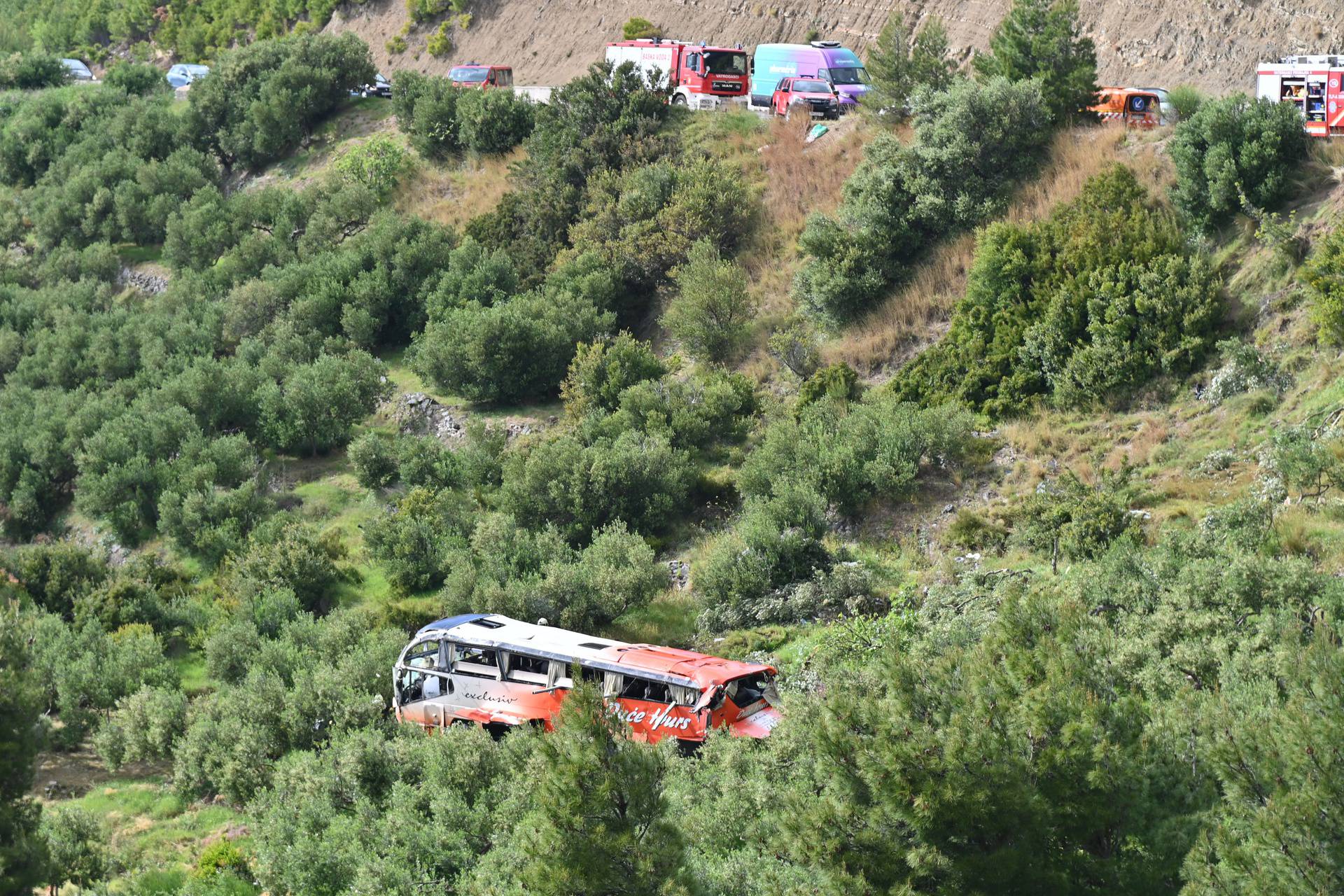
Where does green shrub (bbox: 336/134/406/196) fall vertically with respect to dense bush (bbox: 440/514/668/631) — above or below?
above

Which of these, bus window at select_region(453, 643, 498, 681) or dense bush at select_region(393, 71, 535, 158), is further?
dense bush at select_region(393, 71, 535, 158)

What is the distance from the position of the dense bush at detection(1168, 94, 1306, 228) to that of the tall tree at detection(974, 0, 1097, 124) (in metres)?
4.73

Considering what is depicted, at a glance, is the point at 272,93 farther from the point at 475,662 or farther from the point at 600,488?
the point at 475,662

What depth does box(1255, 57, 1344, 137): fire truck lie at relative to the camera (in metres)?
29.2

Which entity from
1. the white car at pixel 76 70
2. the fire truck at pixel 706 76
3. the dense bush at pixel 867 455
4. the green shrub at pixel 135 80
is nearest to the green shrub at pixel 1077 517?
the dense bush at pixel 867 455

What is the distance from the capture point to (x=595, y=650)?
21656mm

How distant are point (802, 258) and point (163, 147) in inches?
1307

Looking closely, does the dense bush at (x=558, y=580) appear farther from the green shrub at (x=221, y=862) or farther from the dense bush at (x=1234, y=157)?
the dense bush at (x=1234, y=157)

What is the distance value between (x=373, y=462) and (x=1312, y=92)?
2280 cm

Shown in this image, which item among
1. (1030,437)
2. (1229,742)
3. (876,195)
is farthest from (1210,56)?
(1229,742)

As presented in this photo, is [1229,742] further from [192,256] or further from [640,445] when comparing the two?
[192,256]

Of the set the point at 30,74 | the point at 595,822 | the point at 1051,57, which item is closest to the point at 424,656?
the point at 595,822

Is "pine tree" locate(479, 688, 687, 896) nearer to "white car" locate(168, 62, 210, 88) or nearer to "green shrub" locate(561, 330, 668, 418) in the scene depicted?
"green shrub" locate(561, 330, 668, 418)

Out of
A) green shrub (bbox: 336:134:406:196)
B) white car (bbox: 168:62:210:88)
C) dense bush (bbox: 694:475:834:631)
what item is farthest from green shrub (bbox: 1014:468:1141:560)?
white car (bbox: 168:62:210:88)
